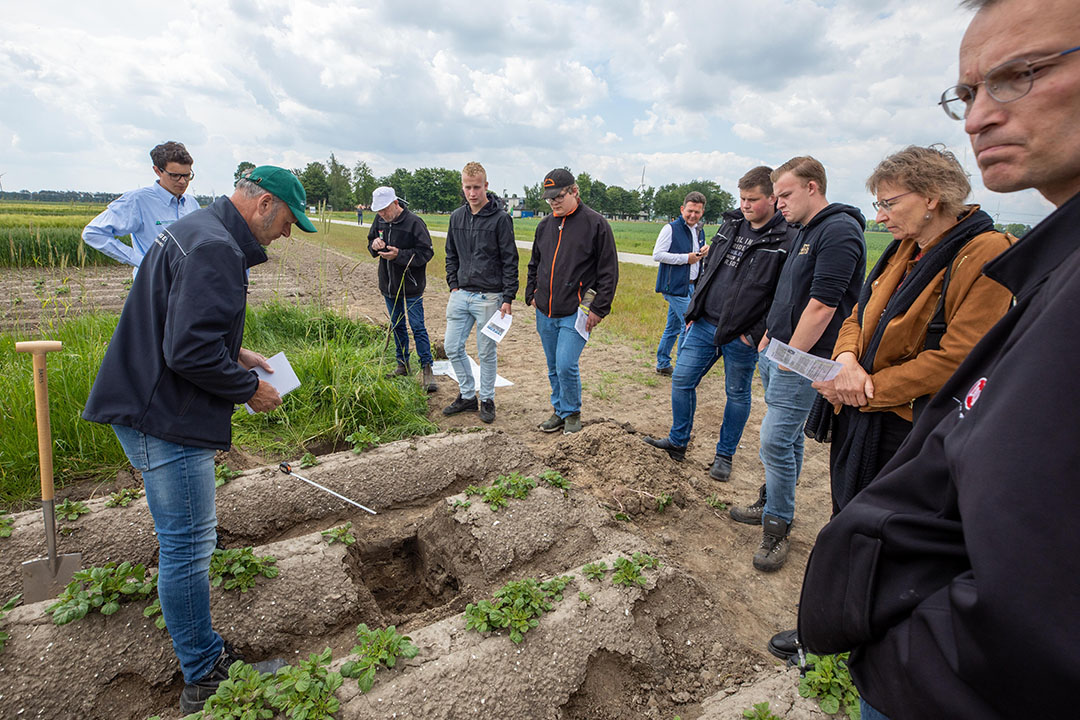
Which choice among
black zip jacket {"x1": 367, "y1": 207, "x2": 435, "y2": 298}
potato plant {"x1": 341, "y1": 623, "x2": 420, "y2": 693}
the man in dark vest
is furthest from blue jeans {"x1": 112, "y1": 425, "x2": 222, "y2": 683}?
the man in dark vest

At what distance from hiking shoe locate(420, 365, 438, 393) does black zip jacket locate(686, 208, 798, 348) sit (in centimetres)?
360

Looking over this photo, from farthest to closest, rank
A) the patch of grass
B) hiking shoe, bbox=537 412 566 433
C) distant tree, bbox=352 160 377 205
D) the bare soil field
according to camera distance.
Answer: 1. distant tree, bbox=352 160 377 205
2. hiking shoe, bbox=537 412 566 433
3. the patch of grass
4. the bare soil field

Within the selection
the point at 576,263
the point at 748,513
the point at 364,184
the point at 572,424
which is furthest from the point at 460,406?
the point at 364,184

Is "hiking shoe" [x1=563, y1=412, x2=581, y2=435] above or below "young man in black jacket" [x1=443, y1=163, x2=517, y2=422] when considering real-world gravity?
below

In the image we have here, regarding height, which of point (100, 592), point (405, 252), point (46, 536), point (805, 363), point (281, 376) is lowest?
point (100, 592)

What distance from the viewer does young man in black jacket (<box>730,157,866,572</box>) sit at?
9.83ft

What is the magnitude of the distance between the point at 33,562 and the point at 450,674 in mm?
2321

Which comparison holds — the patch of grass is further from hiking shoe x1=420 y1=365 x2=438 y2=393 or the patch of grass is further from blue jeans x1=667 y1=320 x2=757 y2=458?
blue jeans x1=667 y1=320 x2=757 y2=458

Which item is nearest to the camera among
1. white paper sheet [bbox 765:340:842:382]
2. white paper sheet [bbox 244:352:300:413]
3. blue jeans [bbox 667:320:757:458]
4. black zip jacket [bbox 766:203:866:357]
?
white paper sheet [bbox 765:340:842:382]

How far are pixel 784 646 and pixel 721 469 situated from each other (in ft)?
6.34

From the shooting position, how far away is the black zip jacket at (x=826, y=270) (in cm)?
298

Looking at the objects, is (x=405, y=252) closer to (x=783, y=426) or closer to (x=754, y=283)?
(x=754, y=283)

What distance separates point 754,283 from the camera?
381 cm

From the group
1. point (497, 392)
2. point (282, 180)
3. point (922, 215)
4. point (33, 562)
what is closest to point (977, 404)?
point (922, 215)
